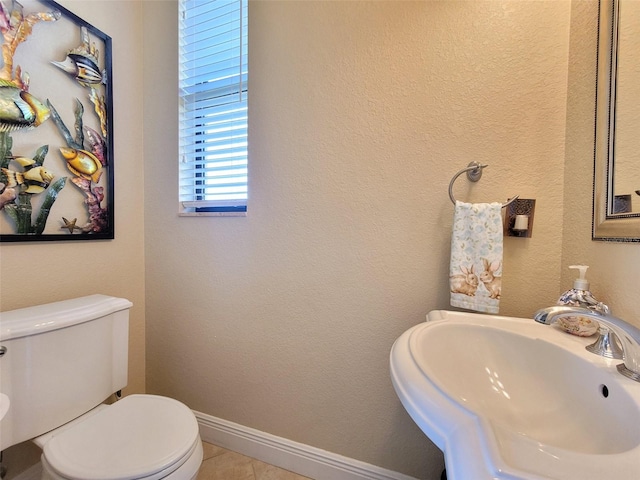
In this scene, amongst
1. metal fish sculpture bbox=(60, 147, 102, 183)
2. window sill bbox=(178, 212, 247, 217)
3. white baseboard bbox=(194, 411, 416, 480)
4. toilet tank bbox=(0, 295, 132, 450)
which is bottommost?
white baseboard bbox=(194, 411, 416, 480)

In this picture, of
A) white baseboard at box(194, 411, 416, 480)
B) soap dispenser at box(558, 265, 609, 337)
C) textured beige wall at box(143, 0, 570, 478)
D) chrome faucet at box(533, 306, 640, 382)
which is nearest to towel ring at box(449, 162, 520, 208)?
textured beige wall at box(143, 0, 570, 478)

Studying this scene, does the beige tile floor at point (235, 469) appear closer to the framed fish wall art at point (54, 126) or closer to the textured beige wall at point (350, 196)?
the textured beige wall at point (350, 196)

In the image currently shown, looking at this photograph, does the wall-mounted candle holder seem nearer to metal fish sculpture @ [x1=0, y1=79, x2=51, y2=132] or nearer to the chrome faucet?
the chrome faucet

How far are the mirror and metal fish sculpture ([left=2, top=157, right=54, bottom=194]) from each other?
1886 millimetres

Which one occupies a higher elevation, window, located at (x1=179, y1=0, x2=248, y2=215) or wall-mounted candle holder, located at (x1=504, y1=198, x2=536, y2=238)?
window, located at (x1=179, y1=0, x2=248, y2=215)

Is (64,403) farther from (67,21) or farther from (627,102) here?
(627,102)

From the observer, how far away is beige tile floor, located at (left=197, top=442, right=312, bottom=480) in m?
1.20

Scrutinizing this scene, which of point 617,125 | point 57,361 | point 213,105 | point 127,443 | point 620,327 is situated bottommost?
point 127,443

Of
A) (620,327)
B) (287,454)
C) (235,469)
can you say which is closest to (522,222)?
(620,327)

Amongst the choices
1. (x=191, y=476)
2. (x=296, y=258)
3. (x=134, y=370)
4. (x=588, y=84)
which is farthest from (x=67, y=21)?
(x=588, y=84)

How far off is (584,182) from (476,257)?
0.37 m

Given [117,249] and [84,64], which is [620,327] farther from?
[84,64]

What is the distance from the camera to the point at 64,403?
0.92m

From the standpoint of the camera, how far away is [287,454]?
123cm
